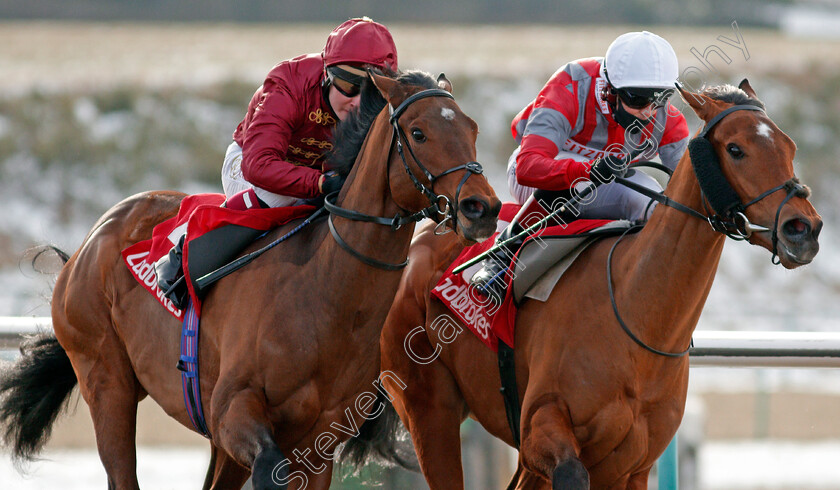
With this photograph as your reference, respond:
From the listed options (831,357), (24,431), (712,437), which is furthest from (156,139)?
(831,357)

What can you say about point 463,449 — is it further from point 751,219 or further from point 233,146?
point 751,219

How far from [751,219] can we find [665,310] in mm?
562

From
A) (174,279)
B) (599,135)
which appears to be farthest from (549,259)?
(174,279)

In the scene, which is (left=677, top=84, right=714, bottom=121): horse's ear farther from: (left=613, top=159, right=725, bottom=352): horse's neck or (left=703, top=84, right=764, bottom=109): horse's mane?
(left=613, top=159, right=725, bottom=352): horse's neck

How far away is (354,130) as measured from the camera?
4.10m

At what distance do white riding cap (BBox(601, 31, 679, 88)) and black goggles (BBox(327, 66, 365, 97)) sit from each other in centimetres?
106

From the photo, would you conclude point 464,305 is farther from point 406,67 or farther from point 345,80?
point 406,67

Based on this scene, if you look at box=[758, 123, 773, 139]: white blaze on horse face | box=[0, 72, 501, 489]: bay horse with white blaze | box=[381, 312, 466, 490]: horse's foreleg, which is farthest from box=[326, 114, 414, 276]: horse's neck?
box=[758, 123, 773, 139]: white blaze on horse face

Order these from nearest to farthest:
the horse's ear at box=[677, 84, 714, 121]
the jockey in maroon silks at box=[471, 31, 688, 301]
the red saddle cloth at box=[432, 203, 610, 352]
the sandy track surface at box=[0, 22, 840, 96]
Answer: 1. the horse's ear at box=[677, 84, 714, 121]
2. the jockey in maroon silks at box=[471, 31, 688, 301]
3. the red saddle cloth at box=[432, 203, 610, 352]
4. the sandy track surface at box=[0, 22, 840, 96]

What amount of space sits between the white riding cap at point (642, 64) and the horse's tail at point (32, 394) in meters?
3.07

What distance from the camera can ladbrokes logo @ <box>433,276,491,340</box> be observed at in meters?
4.57

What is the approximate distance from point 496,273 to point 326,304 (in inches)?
35.0

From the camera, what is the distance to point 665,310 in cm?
397

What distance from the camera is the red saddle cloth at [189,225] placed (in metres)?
4.27
